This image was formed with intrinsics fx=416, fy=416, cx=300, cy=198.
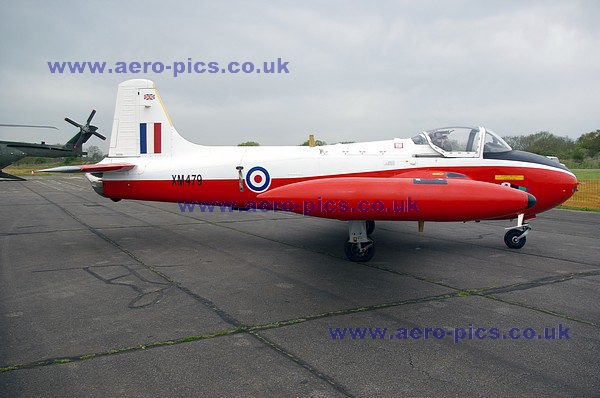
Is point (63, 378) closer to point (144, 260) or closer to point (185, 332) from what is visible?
point (185, 332)

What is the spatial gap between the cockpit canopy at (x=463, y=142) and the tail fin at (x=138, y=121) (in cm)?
585

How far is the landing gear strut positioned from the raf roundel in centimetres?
209

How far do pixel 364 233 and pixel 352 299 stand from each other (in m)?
2.15

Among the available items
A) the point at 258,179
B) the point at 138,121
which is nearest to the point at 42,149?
the point at 138,121

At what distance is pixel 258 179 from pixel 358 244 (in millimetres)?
2552

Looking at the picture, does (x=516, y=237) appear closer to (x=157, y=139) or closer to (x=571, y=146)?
(x=157, y=139)

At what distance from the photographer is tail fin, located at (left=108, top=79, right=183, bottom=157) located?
31.7ft

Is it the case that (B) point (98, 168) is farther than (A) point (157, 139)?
No

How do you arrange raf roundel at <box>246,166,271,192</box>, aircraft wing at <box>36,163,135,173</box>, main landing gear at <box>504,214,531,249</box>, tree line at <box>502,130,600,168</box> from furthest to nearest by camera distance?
1. tree line at <box>502,130,600,168</box>
2. main landing gear at <box>504,214,531,249</box>
3. raf roundel at <box>246,166,271,192</box>
4. aircraft wing at <box>36,163,135,173</box>

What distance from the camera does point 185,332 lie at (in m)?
4.44

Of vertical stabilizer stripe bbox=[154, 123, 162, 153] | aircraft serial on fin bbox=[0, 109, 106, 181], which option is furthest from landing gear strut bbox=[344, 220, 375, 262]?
aircraft serial on fin bbox=[0, 109, 106, 181]

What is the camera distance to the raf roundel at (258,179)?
8648 mm

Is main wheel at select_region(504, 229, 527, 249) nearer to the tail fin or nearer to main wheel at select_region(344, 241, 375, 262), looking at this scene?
main wheel at select_region(344, 241, 375, 262)

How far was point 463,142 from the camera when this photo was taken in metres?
8.19
